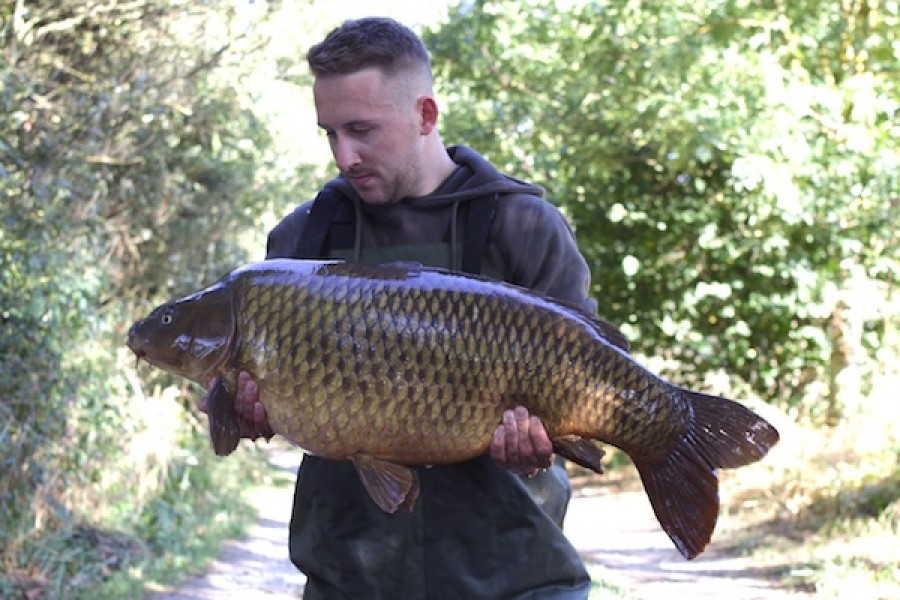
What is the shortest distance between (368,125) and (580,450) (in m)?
0.91

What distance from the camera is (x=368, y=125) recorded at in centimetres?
294

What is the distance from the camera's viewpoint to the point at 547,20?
51.0 feet

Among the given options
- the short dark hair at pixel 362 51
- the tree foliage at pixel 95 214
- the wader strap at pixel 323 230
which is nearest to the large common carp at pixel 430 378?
the wader strap at pixel 323 230

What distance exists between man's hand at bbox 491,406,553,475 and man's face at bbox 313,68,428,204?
0.71 m

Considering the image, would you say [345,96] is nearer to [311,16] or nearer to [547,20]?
[311,16]

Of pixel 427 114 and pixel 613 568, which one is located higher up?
pixel 427 114

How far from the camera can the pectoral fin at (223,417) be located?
2.67m

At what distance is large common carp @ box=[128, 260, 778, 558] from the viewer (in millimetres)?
2613

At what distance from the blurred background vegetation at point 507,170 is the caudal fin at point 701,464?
5.01 metres

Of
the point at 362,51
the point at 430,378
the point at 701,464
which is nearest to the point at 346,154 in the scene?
the point at 362,51

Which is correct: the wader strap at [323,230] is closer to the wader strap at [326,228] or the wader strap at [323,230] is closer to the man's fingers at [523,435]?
the wader strap at [326,228]

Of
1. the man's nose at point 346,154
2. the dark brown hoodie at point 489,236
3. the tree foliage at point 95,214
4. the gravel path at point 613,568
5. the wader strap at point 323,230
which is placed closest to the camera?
the man's nose at point 346,154

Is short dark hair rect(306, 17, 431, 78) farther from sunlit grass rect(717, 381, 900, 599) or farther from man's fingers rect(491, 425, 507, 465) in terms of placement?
sunlit grass rect(717, 381, 900, 599)

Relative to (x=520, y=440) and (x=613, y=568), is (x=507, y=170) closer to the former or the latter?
(x=613, y=568)
